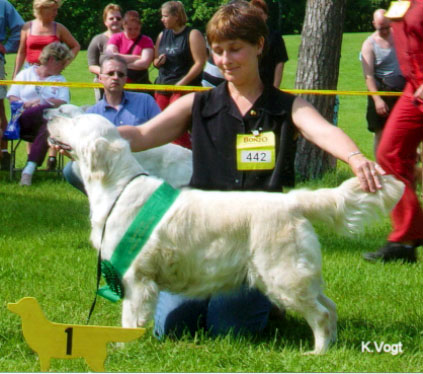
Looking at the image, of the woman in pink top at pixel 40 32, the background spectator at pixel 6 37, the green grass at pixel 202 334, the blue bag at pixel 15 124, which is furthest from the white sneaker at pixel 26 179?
the woman in pink top at pixel 40 32

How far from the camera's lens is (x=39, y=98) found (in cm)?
874

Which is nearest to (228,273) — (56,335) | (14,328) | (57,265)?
(56,335)

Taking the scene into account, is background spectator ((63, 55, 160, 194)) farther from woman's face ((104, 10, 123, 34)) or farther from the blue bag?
woman's face ((104, 10, 123, 34))

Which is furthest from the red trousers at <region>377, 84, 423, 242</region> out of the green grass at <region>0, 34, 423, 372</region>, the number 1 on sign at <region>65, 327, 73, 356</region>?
the number 1 on sign at <region>65, 327, 73, 356</region>

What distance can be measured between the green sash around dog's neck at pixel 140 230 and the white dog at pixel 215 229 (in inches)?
0.9

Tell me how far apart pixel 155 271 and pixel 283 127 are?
911 mm

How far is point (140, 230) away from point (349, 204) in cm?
91

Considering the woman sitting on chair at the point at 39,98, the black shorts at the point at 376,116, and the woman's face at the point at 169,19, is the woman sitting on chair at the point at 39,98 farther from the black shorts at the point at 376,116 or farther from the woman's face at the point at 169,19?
the black shorts at the point at 376,116

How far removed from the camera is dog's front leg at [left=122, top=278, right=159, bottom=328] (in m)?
3.60

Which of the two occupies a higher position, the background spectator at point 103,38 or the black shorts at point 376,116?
the background spectator at point 103,38

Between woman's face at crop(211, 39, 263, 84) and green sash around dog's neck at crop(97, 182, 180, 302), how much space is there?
64cm

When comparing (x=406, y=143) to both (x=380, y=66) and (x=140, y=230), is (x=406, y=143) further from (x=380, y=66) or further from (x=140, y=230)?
(x=380, y=66)

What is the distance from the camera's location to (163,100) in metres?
9.21

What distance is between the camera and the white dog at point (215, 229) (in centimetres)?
346
